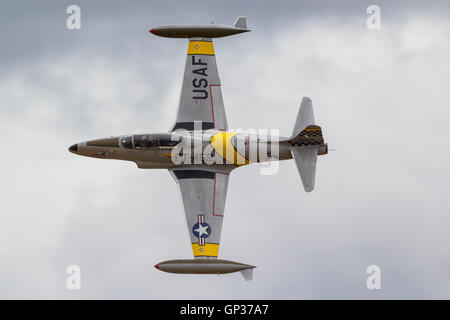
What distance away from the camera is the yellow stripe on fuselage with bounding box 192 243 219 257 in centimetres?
3347

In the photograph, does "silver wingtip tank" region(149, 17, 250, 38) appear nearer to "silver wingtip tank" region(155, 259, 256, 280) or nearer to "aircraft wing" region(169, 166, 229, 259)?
"aircraft wing" region(169, 166, 229, 259)

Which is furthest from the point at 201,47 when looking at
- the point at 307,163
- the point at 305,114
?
the point at 307,163

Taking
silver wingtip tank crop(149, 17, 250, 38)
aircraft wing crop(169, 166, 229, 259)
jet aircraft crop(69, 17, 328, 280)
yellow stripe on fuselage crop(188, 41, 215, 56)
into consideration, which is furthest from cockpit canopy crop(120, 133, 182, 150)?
silver wingtip tank crop(149, 17, 250, 38)

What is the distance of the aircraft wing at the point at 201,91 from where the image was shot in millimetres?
35250

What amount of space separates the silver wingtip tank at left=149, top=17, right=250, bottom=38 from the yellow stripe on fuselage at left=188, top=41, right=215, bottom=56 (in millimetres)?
261

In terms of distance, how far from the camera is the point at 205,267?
33000 mm

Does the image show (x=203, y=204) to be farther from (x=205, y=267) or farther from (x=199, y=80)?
(x=199, y=80)

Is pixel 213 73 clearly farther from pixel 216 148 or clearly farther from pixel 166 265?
pixel 166 265

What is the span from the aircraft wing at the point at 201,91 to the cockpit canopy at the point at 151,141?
2.67 feet

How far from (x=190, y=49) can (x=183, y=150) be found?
4078mm

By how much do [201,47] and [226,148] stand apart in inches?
166

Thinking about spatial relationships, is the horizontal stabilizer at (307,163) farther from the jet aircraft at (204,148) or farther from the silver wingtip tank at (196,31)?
the silver wingtip tank at (196,31)

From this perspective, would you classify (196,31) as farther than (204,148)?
Yes

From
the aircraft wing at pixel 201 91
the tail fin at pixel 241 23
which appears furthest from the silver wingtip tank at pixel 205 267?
the tail fin at pixel 241 23
